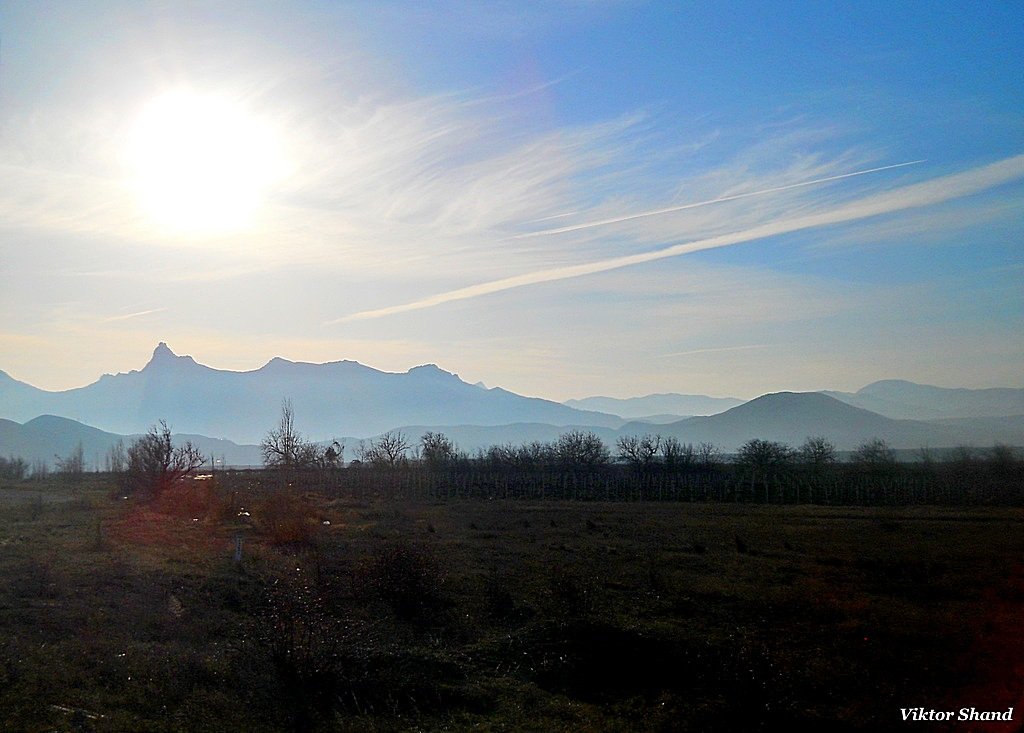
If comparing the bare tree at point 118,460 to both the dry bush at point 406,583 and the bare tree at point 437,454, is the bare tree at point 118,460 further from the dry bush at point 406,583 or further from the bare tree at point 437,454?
the dry bush at point 406,583

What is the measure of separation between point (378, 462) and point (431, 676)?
6954cm

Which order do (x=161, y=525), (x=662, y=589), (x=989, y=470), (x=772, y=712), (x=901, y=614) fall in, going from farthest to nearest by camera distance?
(x=989, y=470), (x=161, y=525), (x=662, y=589), (x=901, y=614), (x=772, y=712)

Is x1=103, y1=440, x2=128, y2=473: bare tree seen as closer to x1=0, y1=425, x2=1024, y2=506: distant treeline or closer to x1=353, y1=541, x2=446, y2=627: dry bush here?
x1=0, y1=425, x2=1024, y2=506: distant treeline

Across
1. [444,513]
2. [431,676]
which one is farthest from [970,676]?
[444,513]

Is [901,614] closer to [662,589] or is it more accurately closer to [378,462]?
[662,589]

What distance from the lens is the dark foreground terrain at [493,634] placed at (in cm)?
1047

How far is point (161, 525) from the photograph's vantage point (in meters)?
33.8

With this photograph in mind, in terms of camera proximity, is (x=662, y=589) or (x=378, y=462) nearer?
(x=662, y=589)

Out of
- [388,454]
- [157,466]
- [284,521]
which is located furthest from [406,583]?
[388,454]

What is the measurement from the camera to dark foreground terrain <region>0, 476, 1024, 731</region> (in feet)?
34.3

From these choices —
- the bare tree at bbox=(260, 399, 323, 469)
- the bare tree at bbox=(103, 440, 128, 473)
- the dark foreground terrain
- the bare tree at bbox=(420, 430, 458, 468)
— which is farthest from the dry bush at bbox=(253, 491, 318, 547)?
the bare tree at bbox=(420, 430, 458, 468)

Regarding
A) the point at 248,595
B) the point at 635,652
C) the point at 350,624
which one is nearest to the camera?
the point at 635,652

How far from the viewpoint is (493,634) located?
1536cm

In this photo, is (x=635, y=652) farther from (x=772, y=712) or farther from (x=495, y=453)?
(x=495, y=453)
